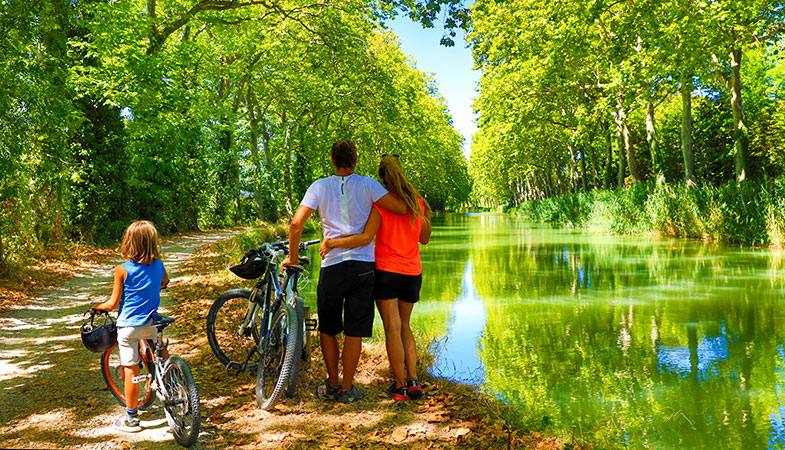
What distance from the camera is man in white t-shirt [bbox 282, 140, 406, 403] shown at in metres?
4.27

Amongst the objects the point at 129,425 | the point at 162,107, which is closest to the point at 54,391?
the point at 129,425

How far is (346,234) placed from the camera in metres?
4.27

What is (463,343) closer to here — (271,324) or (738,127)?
(271,324)

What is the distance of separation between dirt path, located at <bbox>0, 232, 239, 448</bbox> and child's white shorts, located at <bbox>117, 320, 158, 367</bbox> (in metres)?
0.58

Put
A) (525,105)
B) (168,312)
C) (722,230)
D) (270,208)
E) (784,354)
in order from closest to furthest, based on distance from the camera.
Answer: (784,354) < (168,312) < (722,230) < (525,105) < (270,208)

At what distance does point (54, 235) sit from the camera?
13922 millimetres

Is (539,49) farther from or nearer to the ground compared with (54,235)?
farther from the ground

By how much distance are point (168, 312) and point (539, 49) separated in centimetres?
2025

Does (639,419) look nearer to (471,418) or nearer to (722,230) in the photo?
(471,418)

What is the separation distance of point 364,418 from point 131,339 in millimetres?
1834

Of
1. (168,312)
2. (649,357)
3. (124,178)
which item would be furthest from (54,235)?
(649,357)

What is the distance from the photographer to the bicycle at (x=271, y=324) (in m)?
4.35

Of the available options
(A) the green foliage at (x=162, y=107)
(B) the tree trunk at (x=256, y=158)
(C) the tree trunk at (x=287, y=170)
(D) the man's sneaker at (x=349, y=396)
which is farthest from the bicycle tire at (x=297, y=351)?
(C) the tree trunk at (x=287, y=170)

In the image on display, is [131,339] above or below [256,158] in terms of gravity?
below
